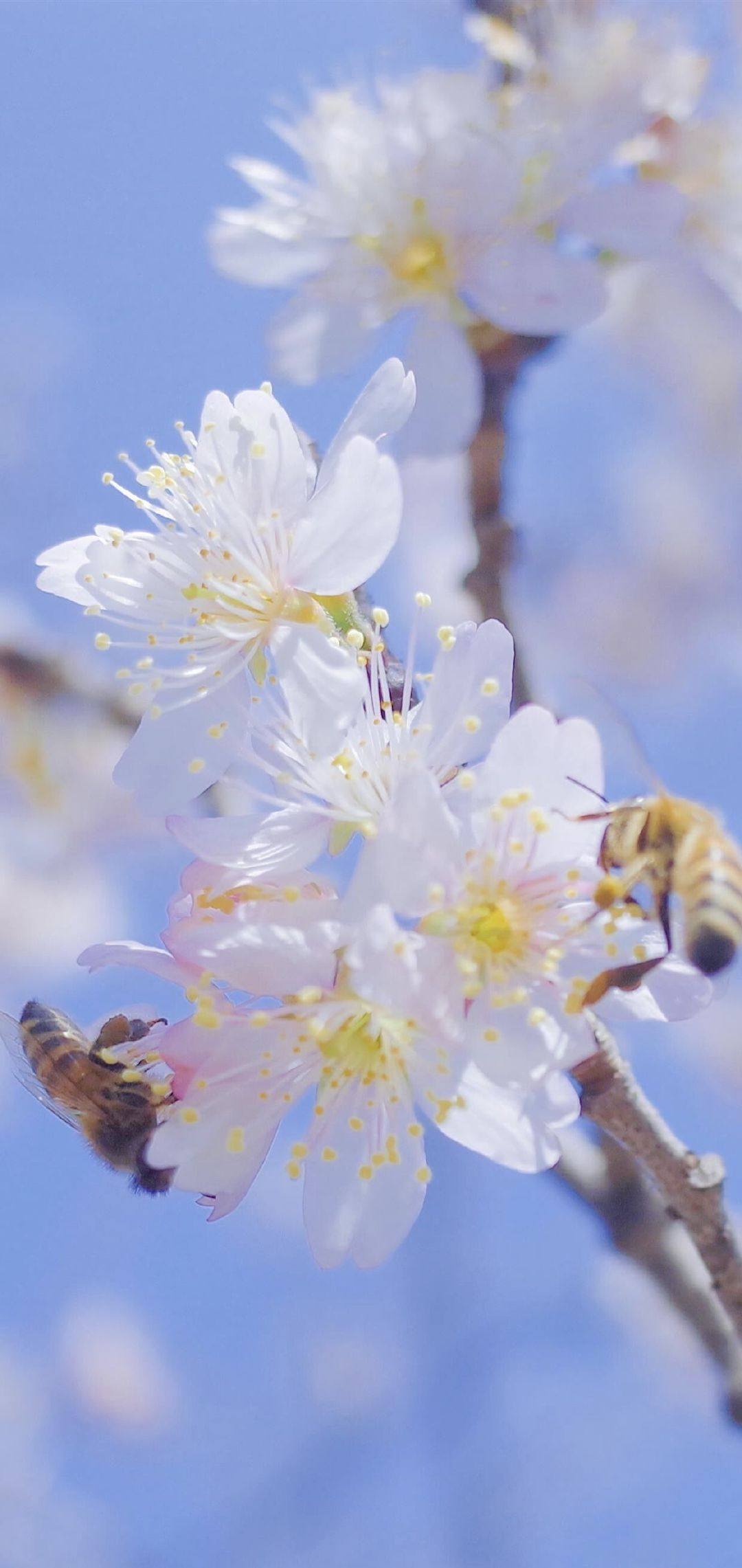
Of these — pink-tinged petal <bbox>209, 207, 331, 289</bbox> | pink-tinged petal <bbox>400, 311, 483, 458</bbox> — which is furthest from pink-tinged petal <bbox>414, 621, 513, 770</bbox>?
pink-tinged petal <bbox>209, 207, 331, 289</bbox>

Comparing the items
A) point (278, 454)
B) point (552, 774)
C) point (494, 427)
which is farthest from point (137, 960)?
point (494, 427)

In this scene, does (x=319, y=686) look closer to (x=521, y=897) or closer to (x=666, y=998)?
(x=521, y=897)

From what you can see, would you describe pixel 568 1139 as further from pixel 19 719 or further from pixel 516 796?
pixel 19 719

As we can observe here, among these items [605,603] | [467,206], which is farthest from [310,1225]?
[605,603]

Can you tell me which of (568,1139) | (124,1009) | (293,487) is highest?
(293,487)

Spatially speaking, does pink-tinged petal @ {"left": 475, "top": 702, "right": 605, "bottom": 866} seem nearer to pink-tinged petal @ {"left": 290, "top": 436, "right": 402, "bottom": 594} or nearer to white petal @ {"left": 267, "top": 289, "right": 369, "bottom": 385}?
pink-tinged petal @ {"left": 290, "top": 436, "right": 402, "bottom": 594}
